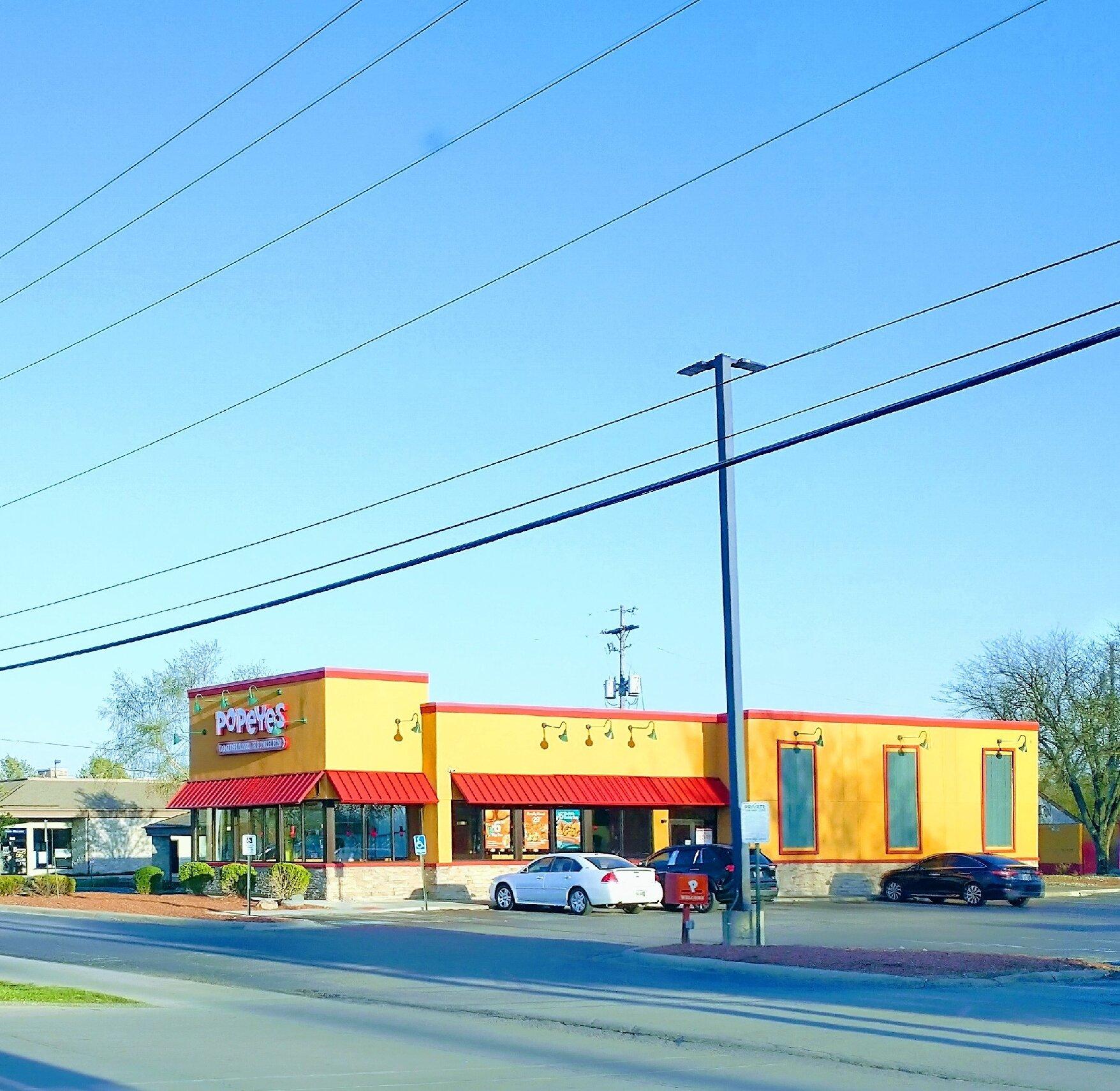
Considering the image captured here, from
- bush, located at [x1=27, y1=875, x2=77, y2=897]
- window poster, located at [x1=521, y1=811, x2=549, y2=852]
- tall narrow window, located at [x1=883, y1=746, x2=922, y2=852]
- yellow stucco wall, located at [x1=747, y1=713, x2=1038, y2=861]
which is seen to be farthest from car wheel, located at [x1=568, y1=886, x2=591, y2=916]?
bush, located at [x1=27, y1=875, x2=77, y2=897]

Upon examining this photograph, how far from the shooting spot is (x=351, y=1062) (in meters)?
13.1

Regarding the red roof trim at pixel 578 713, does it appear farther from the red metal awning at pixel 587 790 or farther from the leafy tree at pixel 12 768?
the leafy tree at pixel 12 768

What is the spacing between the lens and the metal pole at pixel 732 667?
2477 centimetres

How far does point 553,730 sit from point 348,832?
22.8ft

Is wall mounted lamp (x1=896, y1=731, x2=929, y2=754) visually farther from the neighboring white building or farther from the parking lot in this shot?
the neighboring white building

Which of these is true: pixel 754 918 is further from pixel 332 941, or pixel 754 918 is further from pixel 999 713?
pixel 999 713

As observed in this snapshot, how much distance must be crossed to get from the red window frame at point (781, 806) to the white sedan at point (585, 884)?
9.90m

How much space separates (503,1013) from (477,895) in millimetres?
26740

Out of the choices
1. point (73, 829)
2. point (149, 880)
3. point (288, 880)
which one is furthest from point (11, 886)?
point (73, 829)

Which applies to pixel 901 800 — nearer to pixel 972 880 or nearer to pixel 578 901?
pixel 972 880

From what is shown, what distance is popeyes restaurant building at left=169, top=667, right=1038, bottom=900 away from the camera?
1682 inches

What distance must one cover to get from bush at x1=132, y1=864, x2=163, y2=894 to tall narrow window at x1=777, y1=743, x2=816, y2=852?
1850cm

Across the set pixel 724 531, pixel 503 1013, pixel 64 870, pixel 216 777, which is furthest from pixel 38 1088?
pixel 64 870

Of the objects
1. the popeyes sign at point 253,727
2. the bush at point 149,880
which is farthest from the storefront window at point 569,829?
the bush at point 149,880
